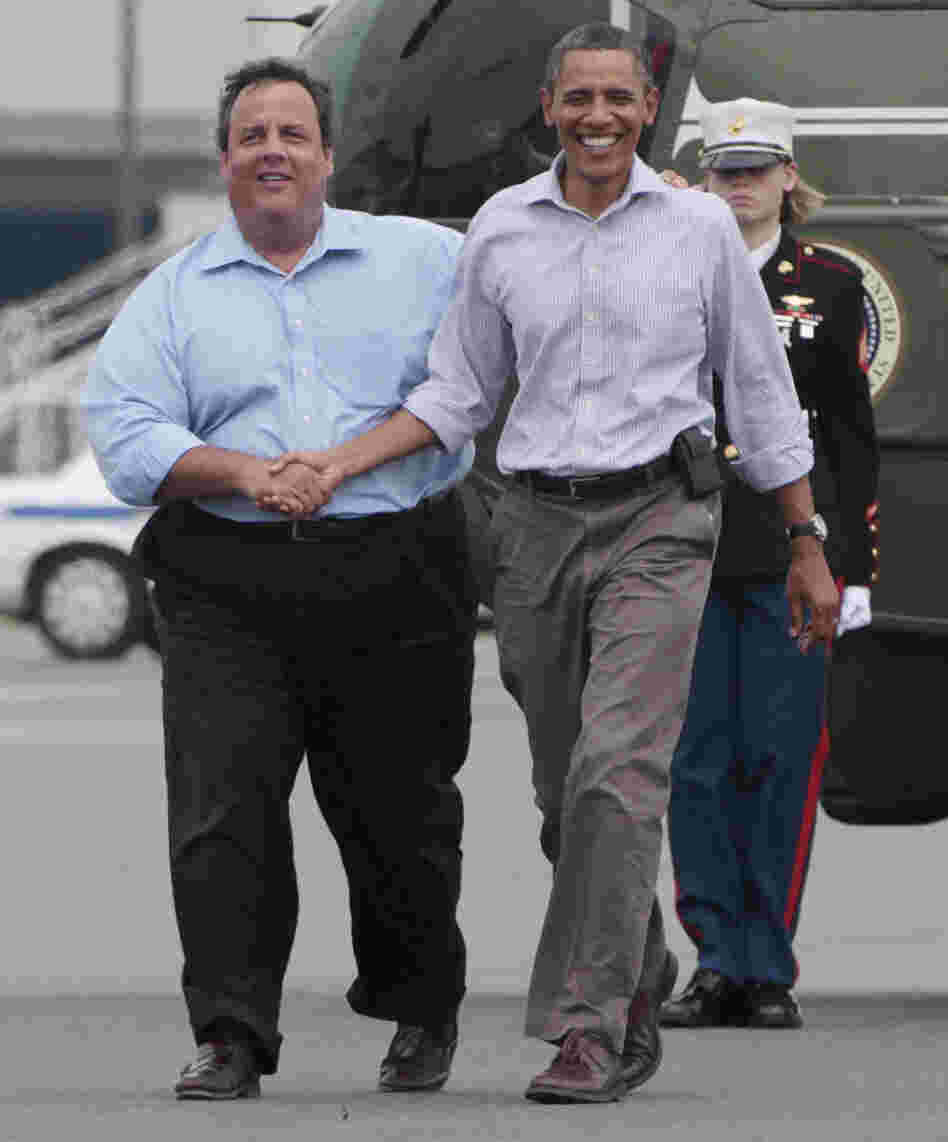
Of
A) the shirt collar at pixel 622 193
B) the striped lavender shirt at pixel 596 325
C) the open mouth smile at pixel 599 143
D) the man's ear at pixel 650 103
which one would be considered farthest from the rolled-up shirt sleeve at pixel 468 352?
the man's ear at pixel 650 103

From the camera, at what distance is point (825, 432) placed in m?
7.29

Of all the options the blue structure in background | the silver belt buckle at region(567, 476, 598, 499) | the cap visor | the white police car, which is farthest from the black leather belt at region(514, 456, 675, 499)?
the blue structure in background

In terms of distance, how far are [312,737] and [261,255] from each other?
2.71ft

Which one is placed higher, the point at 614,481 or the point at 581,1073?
the point at 614,481

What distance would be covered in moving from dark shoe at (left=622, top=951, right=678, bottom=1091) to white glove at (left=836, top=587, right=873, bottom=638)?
1.11 m

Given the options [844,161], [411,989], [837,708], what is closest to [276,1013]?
[411,989]

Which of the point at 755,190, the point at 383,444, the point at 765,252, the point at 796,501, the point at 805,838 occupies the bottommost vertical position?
the point at 805,838

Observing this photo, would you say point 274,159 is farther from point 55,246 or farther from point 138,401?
point 55,246

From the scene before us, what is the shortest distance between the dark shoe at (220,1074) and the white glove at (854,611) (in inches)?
62.9

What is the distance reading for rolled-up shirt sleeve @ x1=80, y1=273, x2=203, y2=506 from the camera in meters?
6.08

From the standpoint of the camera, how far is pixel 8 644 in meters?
22.8

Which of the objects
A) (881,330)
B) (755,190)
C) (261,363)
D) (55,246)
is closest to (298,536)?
(261,363)

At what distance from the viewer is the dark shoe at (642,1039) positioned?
6.19m

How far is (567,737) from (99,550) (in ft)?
46.1
